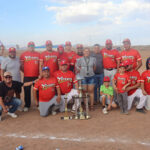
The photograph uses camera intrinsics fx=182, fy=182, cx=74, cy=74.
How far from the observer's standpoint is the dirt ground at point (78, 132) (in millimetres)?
3963

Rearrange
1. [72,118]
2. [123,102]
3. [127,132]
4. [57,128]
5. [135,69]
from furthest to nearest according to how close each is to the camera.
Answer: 1. [135,69]
2. [123,102]
3. [72,118]
4. [57,128]
5. [127,132]

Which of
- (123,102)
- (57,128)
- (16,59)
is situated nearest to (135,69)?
(123,102)

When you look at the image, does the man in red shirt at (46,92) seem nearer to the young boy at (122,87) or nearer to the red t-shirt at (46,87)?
the red t-shirt at (46,87)

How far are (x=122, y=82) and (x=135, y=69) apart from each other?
0.77m

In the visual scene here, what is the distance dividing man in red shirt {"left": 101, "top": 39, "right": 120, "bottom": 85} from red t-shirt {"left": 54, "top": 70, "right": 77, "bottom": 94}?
137 centimetres

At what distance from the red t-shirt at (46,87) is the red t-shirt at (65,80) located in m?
0.22

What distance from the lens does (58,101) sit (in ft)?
19.5

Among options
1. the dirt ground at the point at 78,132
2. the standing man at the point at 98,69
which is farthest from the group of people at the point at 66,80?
the dirt ground at the point at 78,132

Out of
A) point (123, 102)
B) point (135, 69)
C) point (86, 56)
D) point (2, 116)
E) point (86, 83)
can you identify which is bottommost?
point (2, 116)

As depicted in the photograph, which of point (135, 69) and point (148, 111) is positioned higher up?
point (135, 69)

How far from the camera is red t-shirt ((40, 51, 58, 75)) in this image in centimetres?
629

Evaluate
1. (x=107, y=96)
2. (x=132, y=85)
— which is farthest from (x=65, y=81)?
(x=132, y=85)

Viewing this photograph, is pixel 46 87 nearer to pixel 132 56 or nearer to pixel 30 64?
pixel 30 64

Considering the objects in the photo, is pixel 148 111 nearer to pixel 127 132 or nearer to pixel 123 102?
pixel 123 102
